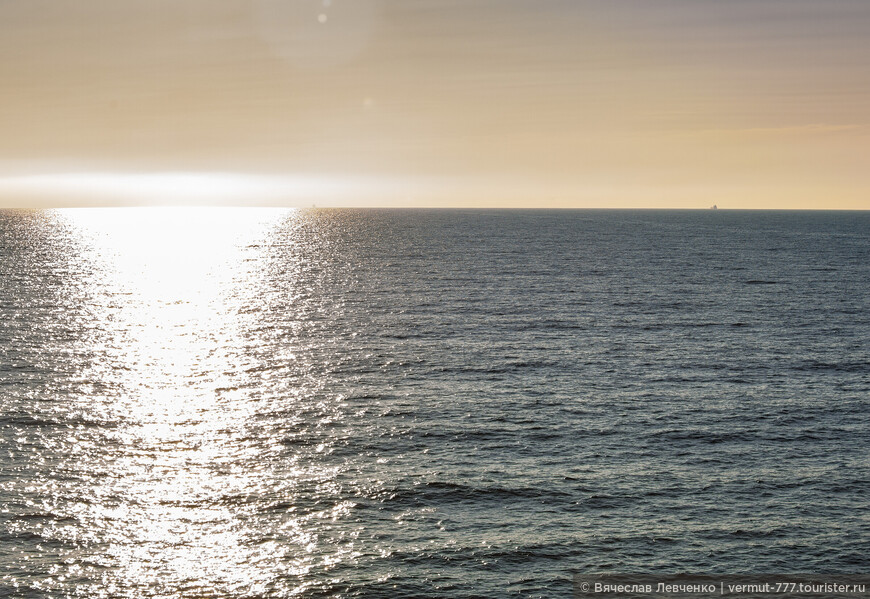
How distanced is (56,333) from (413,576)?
6803cm

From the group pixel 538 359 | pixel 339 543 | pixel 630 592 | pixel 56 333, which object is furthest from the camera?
pixel 56 333

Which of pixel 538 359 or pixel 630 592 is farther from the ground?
pixel 538 359

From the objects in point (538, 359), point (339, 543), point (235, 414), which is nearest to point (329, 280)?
point (538, 359)

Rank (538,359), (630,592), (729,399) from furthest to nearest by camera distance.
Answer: (538,359) → (729,399) → (630,592)

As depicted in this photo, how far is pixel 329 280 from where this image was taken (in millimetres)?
144625

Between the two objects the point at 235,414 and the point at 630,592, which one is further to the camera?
the point at 235,414

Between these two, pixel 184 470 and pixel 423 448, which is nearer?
pixel 184 470

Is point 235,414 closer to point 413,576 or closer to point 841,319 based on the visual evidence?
point 413,576

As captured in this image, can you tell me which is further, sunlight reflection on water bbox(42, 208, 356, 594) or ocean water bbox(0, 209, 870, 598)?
ocean water bbox(0, 209, 870, 598)

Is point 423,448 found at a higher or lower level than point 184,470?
higher

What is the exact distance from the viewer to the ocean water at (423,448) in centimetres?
3784

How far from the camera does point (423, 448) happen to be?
51.8 m

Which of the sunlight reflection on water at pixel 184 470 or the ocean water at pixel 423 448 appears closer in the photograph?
the sunlight reflection on water at pixel 184 470

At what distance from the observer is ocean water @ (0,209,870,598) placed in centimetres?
3784
